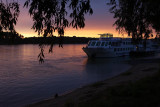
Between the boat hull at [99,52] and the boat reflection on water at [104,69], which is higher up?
the boat hull at [99,52]

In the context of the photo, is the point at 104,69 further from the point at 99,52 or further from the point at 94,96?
the point at 94,96

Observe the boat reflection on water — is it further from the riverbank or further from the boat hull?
the boat hull

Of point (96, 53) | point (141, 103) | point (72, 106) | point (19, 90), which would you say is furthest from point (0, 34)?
point (96, 53)

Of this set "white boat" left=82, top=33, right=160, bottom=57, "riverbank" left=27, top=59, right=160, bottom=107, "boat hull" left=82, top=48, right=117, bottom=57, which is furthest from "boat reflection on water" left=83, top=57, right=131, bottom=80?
"white boat" left=82, top=33, right=160, bottom=57

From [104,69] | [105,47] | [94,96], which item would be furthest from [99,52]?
[94,96]

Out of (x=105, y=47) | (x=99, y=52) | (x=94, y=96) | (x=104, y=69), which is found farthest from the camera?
(x=105, y=47)

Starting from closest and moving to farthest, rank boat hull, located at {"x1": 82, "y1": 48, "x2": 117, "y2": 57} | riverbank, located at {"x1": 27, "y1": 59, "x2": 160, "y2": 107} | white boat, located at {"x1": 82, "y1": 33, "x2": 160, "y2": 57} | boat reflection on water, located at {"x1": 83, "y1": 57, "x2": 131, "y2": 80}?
1. riverbank, located at {"x1": 27, "y1": 59, "x2": 160, "y2": 107}
2. boat reflection on water, located at {"x1": 83, "y1": 57, "x2": 131, "y2": 80}
3. boat hull, located at {"x1": 82, "y1": 48, "x2": 117, "y2": 57}
4. white boat, located at {"x1": 82, "y1": 33, "x2": 160, "y2": 57}

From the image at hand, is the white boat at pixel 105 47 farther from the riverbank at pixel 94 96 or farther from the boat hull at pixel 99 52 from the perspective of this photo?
the riverbank at pixel 94 96

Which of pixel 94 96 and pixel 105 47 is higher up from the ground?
pixel 105 47

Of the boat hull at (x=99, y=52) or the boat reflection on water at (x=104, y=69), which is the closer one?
the boat reflection on water at (x=104, y=69)

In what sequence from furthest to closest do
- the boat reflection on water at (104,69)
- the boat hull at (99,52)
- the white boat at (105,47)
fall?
the white boat at (105,47)
the boat hull at (99,52)
the boat reflection on water at (104,69)

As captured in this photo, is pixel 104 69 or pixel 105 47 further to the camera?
pixel 105 47

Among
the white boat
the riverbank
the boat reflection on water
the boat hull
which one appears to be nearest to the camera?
the riverbank

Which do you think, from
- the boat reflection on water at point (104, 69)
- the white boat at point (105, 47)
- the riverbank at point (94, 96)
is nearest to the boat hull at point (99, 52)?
the white boat at point (105, 47)
